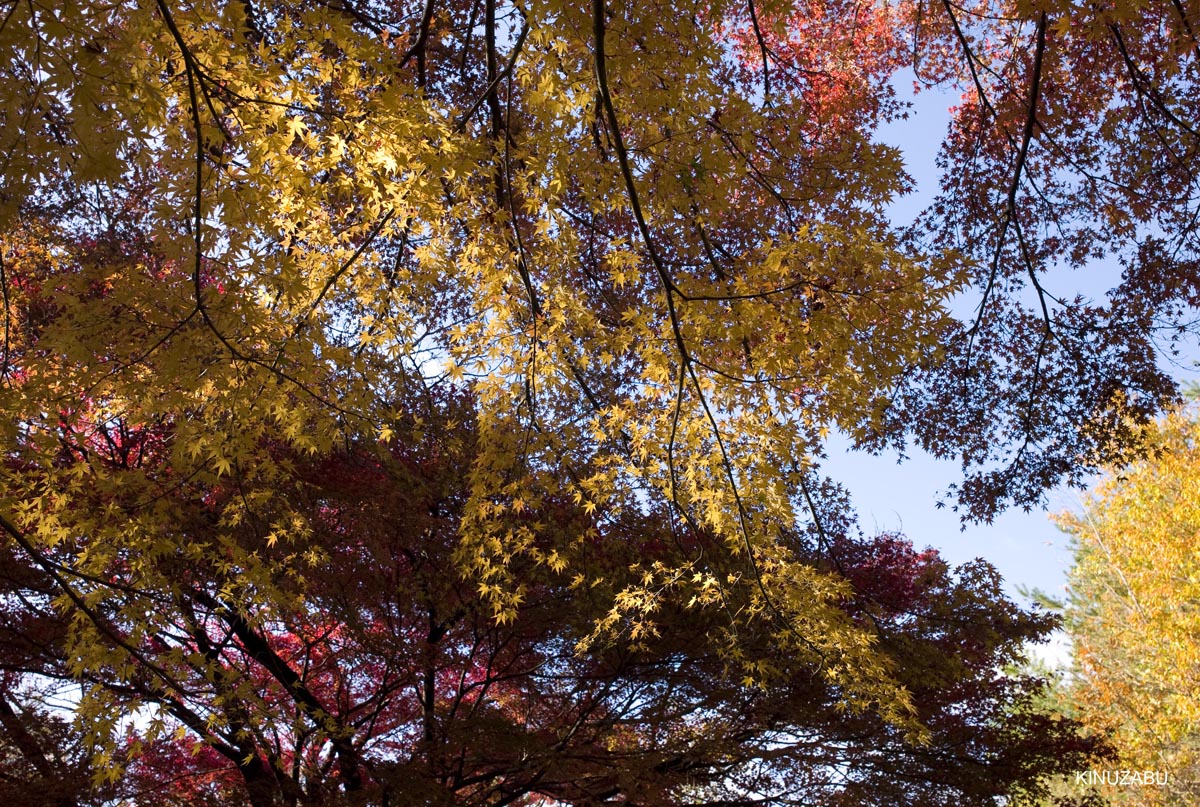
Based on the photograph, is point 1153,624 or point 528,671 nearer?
point 528,671

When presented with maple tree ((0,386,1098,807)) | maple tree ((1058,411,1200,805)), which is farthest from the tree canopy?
maple tree ((1058,411,1200,805))

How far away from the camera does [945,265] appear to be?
3.37 m

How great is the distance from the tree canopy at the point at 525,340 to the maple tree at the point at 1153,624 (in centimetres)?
701

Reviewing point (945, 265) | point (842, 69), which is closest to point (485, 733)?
point (945, 265)

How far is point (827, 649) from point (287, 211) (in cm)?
309

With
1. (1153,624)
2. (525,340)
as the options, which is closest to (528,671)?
(525,340)

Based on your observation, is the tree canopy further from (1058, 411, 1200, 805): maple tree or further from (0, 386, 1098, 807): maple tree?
(1058, 411, 1200, 805): maple tree

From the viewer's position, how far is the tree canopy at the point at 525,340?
2.94m

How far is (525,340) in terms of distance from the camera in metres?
4.07

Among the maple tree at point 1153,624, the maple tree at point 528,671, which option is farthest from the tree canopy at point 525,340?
the maple tree at point 1153,624

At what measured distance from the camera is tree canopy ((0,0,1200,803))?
294 cm

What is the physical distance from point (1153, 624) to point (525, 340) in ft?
40.2

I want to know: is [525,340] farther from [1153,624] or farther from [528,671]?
[1153,624]

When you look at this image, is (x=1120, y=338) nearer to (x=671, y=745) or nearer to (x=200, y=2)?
(x=671, y=745)
